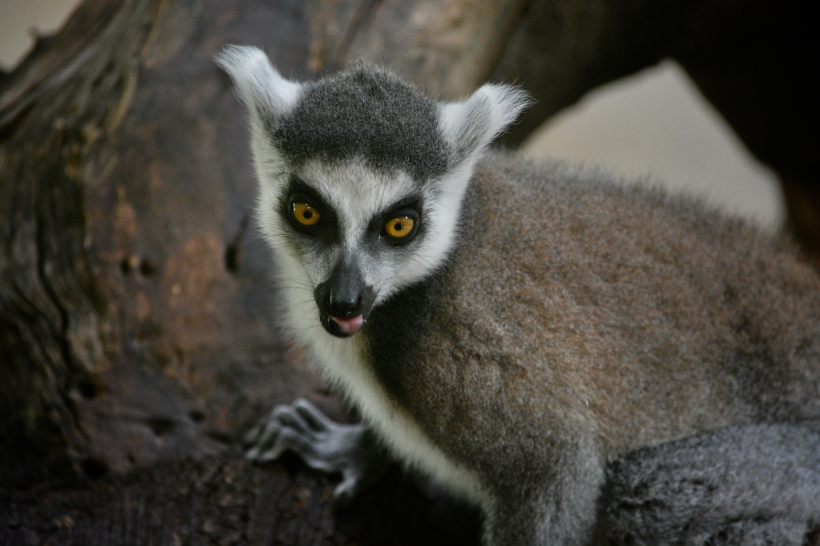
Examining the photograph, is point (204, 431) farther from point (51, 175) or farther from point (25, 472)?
point (51, 175)

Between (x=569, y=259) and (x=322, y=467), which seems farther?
(x=322, y=467)

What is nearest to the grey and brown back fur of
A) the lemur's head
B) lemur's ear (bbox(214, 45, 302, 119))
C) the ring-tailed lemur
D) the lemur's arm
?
the ring-tailed lemur

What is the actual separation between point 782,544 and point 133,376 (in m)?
3.26

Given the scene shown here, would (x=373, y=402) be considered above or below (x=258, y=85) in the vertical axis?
below

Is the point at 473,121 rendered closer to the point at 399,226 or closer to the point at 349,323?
the point at 399,226

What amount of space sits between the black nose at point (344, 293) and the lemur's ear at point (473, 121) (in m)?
0.73

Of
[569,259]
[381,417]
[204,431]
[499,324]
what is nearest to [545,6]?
[569,259]

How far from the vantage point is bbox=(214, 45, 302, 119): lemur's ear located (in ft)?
9.02

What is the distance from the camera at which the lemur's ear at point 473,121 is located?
9.02ft

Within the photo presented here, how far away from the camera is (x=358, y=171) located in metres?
2.49

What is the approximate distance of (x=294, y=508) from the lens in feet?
10.7

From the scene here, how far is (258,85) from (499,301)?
143 centimetres

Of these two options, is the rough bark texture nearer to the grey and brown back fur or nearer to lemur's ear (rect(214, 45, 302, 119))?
lemur's ear (rect(214, 45, 302, 119))

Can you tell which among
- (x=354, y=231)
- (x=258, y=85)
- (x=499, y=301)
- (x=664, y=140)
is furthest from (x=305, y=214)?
(x=664, y=140)
